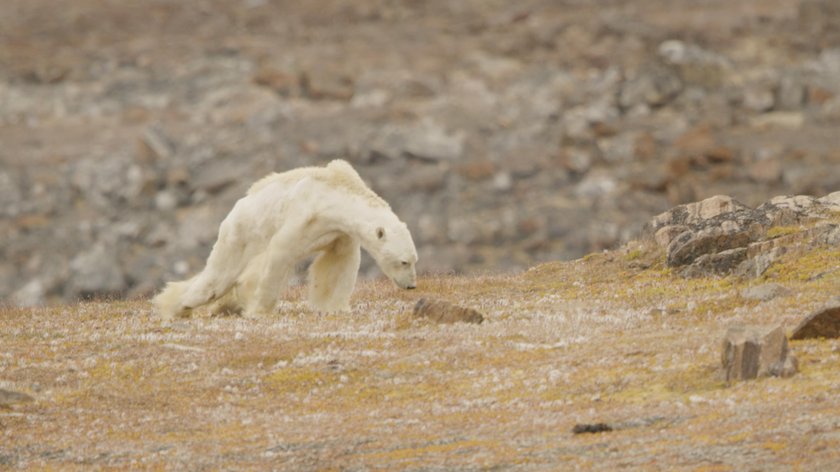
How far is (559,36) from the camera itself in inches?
4203

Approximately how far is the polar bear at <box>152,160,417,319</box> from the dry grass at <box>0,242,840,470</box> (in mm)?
732

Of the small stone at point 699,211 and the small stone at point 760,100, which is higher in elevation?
the small stone at point 699,211

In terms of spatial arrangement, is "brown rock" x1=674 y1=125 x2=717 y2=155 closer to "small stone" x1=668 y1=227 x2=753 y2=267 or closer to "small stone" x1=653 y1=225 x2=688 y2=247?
"small stone" x1=653 y1=225 x2=688 y2=247

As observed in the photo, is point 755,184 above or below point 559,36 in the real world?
below

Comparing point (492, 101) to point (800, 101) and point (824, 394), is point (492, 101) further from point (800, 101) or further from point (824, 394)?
point (824, 394)

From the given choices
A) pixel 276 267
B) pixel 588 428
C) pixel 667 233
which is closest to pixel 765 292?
pixel 667 233

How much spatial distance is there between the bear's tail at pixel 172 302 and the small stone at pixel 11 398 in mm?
7678

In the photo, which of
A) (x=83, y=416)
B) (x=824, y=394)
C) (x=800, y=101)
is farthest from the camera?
(x=800, y=101)

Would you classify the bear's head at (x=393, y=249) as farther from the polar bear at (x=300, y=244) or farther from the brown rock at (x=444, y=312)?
the brown rock at (x=444, y=312)

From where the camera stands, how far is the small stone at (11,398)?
20.9 meters

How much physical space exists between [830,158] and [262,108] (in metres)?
35.4

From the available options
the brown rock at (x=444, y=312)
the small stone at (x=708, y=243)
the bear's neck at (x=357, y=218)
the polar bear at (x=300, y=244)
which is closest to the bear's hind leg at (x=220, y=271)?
the polar bear at (x=300, y=244)

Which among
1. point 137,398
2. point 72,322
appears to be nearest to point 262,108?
point 72,322

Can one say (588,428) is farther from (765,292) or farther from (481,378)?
(765,292)
